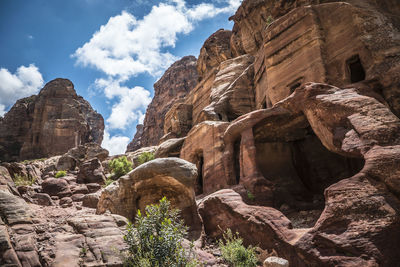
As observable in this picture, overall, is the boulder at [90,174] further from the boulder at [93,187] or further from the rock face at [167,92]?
the rock face at [167,92]

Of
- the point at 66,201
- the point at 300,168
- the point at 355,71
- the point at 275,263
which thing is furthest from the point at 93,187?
the point at 355,71

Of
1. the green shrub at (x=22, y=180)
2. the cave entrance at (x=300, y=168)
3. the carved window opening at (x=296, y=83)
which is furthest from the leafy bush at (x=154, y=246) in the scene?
the green shrub at (x=22, y=180)

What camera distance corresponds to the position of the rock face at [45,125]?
165 ft

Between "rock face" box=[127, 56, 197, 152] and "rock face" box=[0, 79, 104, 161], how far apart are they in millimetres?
16312

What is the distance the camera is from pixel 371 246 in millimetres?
5320

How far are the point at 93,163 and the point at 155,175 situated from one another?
54.4 feet

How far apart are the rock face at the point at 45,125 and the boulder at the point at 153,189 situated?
43.9m

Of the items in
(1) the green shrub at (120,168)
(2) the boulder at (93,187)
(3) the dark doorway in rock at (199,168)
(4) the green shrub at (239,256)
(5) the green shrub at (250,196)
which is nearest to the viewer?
(4) the green shrub at (239,256)

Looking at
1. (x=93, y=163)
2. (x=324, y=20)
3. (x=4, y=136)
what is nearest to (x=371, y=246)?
(x=324, y=20)

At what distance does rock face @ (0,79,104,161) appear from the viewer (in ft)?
165

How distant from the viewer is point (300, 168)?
15500mm

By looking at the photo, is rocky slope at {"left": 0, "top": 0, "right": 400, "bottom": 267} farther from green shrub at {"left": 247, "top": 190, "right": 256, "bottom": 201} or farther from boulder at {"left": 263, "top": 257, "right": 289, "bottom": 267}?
boulder at {"left": 263, "top": 257, "right": 289, "bottom": 267}

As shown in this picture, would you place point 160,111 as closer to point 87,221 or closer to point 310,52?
point 310,52

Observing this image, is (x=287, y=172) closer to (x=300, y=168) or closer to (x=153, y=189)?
(x=300, y=168)
